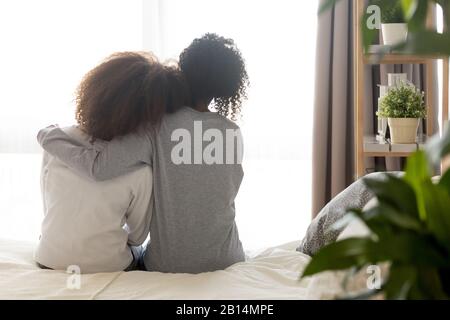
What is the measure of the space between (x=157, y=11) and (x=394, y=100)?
4.73 feet

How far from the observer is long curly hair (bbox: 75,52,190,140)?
184 cm

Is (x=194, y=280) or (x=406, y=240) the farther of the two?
(x=194, y=280)

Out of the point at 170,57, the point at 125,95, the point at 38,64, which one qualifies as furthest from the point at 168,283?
the point at 38,64

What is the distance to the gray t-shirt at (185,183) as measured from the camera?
1863 millimetres

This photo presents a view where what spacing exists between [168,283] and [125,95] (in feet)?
1.77

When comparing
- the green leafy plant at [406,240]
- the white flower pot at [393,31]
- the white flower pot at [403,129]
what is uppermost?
the white flower pot at [393,31]

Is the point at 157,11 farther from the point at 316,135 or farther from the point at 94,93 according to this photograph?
the point at 94,93

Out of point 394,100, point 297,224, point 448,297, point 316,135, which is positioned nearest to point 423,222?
point 448,297

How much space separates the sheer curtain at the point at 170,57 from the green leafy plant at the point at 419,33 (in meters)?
2.60

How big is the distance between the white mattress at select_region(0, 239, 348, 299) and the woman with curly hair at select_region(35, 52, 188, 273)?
0.31ft

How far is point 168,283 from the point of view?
1.67m
